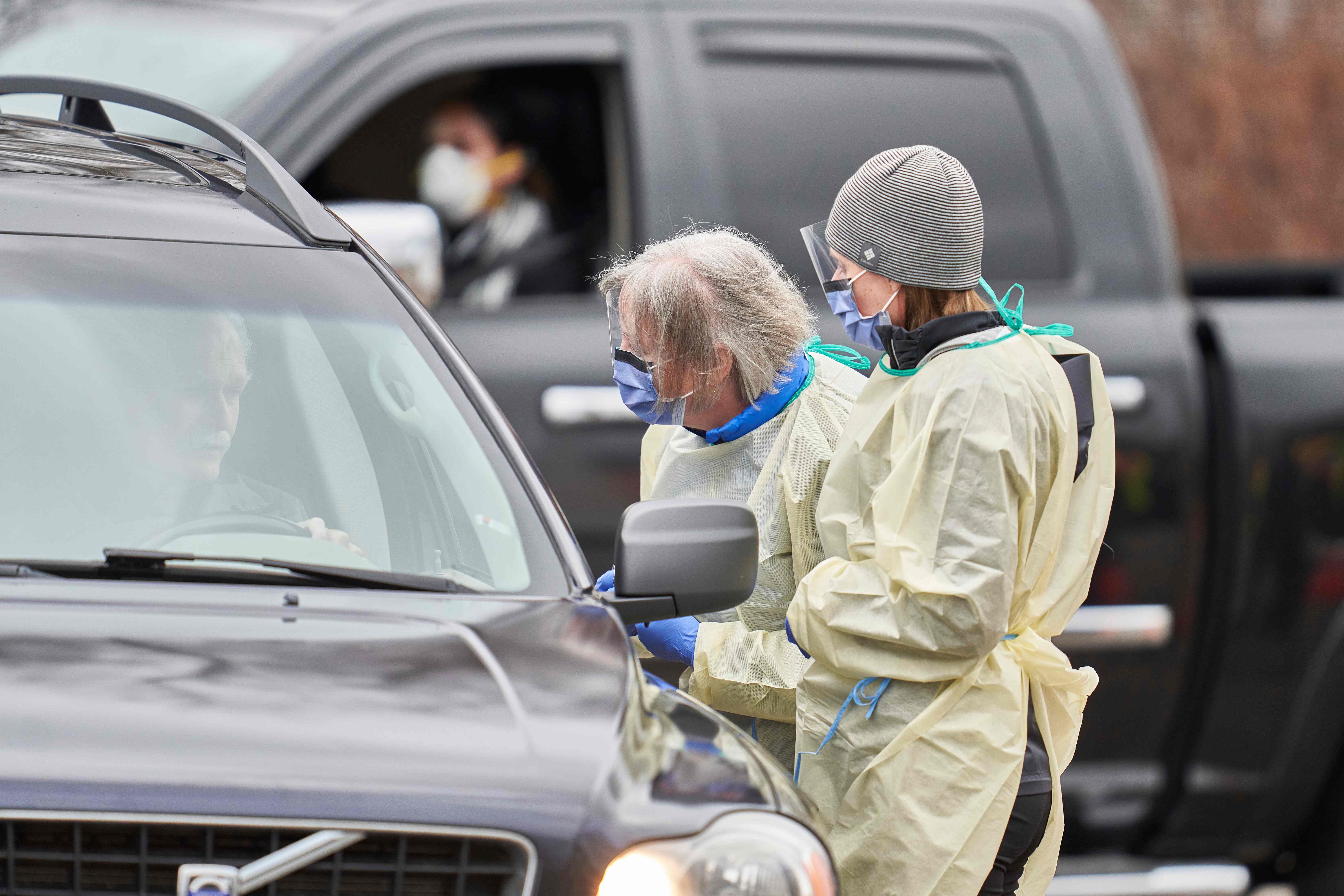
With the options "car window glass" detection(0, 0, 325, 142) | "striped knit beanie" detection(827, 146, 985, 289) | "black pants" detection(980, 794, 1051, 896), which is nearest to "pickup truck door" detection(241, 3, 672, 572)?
"car window glass" detection(0, 0, 325, 142)

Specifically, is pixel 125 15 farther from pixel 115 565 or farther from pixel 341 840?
pixel 341 840

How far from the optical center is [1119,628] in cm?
396

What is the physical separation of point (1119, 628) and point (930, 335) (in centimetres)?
189

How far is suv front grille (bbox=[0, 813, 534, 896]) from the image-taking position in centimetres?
164

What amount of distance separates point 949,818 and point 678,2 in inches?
98.9

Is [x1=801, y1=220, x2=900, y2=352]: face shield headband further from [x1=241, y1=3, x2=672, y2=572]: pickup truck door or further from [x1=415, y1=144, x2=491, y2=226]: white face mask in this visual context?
[x1=415, y1=144, x2=491, y2=226]: white face mask

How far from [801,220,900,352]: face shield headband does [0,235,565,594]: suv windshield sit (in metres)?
0.60

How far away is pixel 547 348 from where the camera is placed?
3822 mm

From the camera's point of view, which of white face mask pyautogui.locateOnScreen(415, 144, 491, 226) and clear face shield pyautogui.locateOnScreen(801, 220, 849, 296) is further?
white face mask pyautogui.locateOnScreen(415, 144, 491, 226)

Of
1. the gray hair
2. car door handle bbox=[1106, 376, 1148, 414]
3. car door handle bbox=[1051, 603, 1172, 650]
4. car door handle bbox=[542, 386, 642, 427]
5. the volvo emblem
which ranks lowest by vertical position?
car door handle bbox=[1051, 603, 1172, 650]

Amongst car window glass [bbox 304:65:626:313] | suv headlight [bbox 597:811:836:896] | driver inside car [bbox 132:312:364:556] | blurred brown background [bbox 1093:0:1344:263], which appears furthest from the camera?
blurred brown background [bbox 1093:0:1344:263]

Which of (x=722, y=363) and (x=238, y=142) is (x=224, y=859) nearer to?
(x=722, y=363)

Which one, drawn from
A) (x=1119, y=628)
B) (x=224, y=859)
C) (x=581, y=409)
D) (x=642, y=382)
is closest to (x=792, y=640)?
(x=642, y=382)

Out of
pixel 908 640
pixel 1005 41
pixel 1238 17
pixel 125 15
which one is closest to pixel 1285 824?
pixel 1005 41
